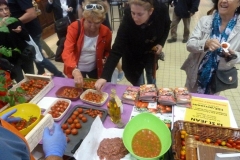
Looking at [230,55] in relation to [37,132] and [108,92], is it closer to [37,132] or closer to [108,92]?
[108,92]

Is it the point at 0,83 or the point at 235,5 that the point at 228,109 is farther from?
the point at 0,83

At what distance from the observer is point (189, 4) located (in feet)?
13.7

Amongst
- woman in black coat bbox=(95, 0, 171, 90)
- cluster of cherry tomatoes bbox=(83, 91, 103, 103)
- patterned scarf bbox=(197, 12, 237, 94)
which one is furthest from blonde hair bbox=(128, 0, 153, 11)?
cluster of cherry tomatoes bbox=(83, 91, 103, 103)

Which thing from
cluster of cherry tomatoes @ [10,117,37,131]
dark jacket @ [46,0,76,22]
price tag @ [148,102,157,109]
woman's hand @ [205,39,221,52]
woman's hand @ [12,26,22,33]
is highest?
dark jacket @ [46,0,76,22]

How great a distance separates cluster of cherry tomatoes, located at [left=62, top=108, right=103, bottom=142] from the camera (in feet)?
4.48

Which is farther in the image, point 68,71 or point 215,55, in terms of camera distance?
point 68,71

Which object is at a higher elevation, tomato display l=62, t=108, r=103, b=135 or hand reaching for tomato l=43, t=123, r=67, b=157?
hand reaching for tomato l=43, t=123, r=67, b=157

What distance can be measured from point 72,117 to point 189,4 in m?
3.78

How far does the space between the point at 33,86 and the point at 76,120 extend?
2.05 ft

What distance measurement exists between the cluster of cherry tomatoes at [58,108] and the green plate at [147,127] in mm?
556

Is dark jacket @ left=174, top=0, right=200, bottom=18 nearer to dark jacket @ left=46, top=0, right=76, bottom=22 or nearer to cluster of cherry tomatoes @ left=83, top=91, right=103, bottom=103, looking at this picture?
dark jacket @ left=46, top=0, right=76, bottom=22

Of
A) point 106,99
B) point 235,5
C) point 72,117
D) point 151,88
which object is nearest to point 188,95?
point 151,88

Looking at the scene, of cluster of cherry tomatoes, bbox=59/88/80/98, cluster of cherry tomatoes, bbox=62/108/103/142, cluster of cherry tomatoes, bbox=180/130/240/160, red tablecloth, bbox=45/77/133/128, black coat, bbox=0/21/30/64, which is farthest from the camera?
black coat, bbox=0/21/30/64

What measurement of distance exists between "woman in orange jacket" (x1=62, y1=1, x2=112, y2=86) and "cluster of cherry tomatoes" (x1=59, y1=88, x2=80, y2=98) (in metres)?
0.08
